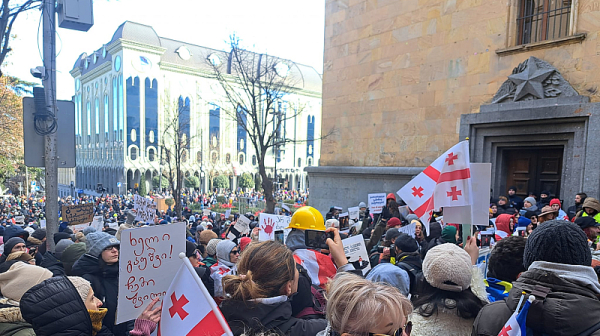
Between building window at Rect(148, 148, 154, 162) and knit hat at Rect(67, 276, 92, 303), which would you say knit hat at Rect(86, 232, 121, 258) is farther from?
building window at Rect(148, 148, 154, 162)

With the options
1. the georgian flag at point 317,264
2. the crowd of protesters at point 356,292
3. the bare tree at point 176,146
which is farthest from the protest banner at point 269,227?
the bare tree at point 176,146

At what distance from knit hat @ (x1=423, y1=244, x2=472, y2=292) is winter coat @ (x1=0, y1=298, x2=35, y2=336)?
8.52 ft

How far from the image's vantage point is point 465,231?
4148 millimetres

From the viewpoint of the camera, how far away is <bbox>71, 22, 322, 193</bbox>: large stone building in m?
56.3

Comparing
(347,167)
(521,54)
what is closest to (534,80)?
(521,54)

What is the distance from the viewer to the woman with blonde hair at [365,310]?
59.7 inches

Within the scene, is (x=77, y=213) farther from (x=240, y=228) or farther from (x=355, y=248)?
(x=355, y=248)

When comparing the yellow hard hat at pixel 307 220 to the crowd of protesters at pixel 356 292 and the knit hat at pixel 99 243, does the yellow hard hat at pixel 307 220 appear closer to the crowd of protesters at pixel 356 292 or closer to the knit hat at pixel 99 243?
the crowd of protesters at pixel 356 292

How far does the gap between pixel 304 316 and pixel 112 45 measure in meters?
→ 65.2

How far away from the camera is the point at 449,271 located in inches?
85.7

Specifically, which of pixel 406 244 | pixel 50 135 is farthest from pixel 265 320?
pixel 50 135

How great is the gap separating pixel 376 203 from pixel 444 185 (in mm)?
5680

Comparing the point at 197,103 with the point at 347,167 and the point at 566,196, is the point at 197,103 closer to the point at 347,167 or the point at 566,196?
the point at 347,167

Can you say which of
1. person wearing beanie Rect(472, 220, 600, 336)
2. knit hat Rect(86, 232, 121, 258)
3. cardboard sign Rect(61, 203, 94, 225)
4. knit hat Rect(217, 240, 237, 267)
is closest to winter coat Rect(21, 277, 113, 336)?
knit hat Rect(86, 232, 121, 258)
